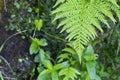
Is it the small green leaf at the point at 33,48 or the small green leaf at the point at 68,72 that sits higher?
the small green leaf at the point at 33,48

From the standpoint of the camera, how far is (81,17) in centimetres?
156

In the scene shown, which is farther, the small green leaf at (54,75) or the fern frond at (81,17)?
the small green leaf at (54,75)

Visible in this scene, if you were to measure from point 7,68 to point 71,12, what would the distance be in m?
0.78

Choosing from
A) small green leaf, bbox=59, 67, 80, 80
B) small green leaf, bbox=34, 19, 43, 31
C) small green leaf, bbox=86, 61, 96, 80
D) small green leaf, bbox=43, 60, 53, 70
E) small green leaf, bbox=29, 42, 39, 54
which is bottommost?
small green leaf, bbox=86, 61, 96, 80

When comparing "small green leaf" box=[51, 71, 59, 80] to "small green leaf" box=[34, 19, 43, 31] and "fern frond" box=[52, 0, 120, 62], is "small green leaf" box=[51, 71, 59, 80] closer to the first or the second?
"small green leaf" box=[34, 19, 43, 31]

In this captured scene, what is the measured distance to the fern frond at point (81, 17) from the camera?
5.01ft

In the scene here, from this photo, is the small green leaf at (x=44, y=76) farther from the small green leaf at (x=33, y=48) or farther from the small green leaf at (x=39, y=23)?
the small green leaf at (x=39, y=23)

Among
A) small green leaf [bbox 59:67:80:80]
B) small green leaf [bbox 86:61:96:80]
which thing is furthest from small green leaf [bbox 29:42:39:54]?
small green leaf [bbox 86:61:96:80]

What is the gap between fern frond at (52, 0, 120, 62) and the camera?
153 centimetres

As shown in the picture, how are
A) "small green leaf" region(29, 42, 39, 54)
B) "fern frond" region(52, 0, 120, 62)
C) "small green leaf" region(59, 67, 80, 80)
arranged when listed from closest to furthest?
"fern frond" region(52, 0, 120, 62) < "small green leaf" region(59, 67, 80, 80) < "small green leaf" region(29, 42, 39, 54)

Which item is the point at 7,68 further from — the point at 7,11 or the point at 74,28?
the point at 74,28

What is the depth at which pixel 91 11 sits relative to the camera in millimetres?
1584

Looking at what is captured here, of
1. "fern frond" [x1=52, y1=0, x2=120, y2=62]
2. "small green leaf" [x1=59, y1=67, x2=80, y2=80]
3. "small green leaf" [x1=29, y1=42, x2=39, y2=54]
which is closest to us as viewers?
"fern frond" [x1=52, y1=0, x2=120, y2=62]

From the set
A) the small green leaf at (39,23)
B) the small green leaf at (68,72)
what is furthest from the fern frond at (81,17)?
the small green leaf at (39,23)
